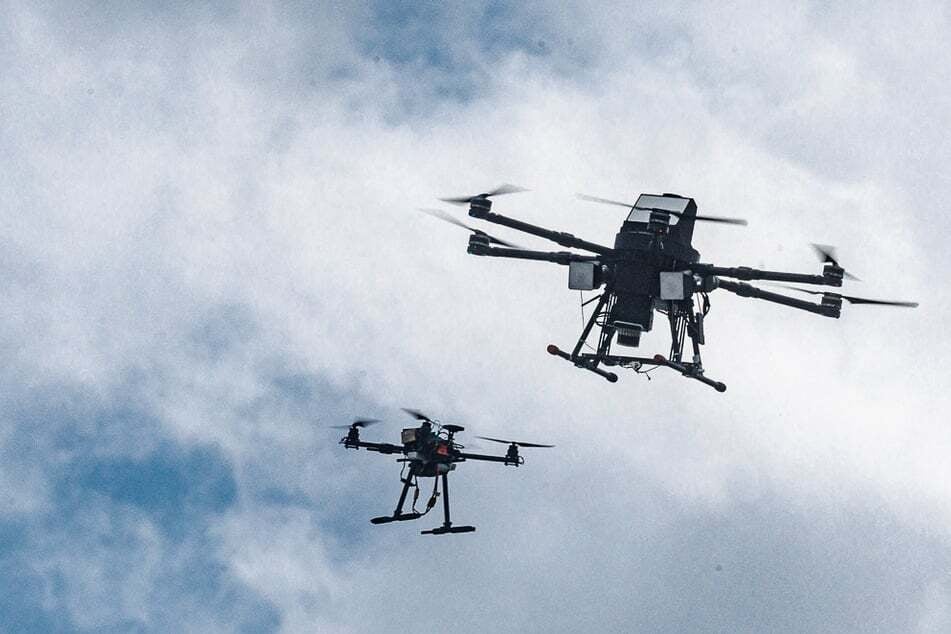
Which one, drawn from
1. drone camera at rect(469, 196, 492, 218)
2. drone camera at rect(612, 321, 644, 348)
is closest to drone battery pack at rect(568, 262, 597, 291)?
drone camera at rect(612, 321, 644, 348)

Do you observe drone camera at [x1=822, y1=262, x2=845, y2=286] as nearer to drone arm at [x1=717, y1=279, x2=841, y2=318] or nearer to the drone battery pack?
drone arm at [x1=717, y1=279, x2=841, y2=318]

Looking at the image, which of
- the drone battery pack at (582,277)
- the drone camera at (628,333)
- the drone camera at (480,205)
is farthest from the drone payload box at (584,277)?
the drone camera at (480,205)

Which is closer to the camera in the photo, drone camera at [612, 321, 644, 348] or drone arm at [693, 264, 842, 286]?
drone arm at [693, 264, 842, 286]

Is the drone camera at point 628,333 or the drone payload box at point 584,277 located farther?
the drone camera at point 628,333

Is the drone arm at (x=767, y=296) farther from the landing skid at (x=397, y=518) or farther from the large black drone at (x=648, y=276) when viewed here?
the landing skid at (x=397, y=518)

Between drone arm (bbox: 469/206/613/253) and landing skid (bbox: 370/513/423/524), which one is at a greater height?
drone arm (bbox: 469/206/613/253)

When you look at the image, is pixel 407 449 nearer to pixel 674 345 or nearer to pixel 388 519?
pixel 388 519

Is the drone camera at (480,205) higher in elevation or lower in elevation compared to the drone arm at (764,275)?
higher

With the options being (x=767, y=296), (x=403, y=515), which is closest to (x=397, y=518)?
(x=403, y=515)
